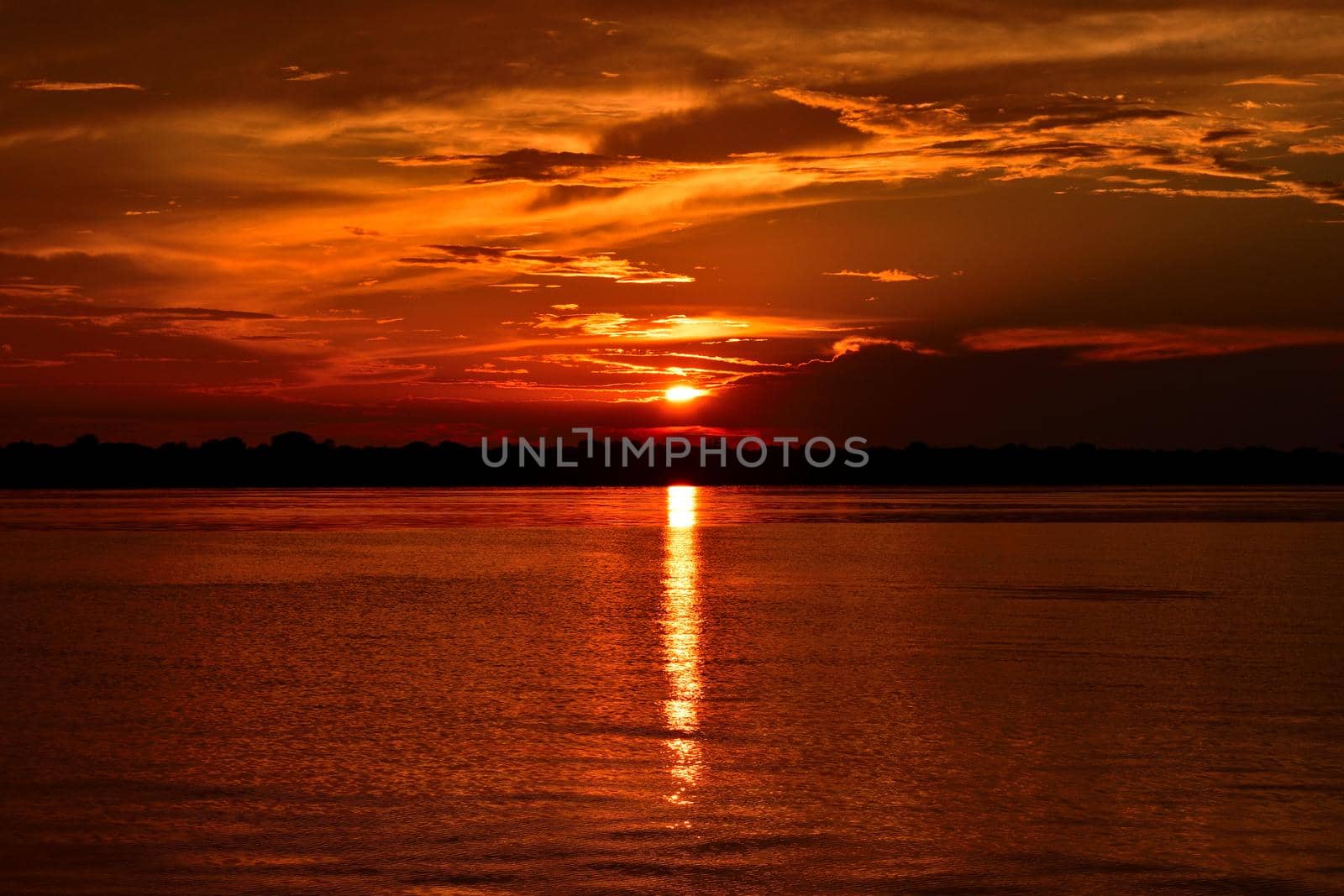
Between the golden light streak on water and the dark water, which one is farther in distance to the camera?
the golden light streak on water

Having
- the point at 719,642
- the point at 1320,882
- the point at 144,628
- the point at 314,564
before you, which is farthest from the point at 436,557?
the point at 1320,882

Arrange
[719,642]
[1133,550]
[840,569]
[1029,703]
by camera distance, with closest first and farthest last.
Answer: [1029,703]
[719,642]
[840,569]
[1133,550]

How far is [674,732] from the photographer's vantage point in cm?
1395

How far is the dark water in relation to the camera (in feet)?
31.4

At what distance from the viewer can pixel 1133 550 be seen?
41719 millimetres

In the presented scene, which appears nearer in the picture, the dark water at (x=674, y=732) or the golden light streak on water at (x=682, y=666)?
the dark water at (x=674, y=732)

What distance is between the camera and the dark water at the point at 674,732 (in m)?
9.57

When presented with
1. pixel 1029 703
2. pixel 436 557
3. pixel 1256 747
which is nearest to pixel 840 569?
pixel 436 557

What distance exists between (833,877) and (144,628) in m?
16.9

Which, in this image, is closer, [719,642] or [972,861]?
[972,861]

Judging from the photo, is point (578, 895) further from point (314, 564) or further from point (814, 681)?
point (314, 564)

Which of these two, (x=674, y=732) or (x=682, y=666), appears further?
(x=682, y=666)

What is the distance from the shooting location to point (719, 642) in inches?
832

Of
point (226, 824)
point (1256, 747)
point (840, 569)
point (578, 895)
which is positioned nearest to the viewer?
point (578, 895)
